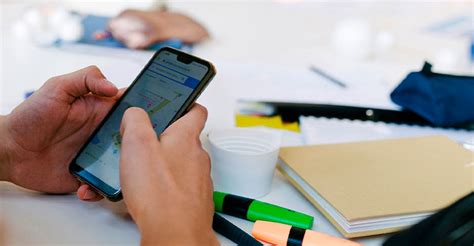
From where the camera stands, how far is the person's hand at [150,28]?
999mm

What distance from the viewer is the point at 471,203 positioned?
0.40 metres

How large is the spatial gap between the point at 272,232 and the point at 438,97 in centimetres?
39

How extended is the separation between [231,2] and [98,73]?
94 centimetres

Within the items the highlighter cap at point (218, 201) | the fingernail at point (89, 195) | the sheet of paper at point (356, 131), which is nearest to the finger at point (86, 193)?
the fingernail at point (89, 195)

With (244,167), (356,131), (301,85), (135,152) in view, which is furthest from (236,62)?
(135,152)

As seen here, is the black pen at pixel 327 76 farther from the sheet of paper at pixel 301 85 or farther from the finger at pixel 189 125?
the finger at pixel 189 125

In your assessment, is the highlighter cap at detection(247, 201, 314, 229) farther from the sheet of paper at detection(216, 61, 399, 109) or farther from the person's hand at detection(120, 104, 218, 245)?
the sheet of paper at detection(216, 61, 399, 109)

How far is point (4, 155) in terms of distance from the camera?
1.71 ft

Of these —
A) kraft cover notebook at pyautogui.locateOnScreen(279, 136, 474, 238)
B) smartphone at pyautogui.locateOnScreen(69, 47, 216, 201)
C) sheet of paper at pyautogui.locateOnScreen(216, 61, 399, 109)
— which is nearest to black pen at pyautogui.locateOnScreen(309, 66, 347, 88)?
sheet of paper at pyautogui.locateOnScreen(216, 61, 399, 109)

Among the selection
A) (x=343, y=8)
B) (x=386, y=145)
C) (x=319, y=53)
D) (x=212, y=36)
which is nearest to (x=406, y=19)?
(x=343, y=8)

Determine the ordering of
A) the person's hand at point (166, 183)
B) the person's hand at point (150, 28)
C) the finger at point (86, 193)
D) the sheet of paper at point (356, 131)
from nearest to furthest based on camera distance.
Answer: the person's hand at point (166, 183) < the finger at point (86, 193) < the sheet of paper at point (356, 131) < the person's hand at point (150, 28)

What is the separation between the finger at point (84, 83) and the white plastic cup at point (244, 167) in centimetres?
11

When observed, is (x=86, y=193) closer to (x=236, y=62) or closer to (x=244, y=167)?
(x=244, y=167)

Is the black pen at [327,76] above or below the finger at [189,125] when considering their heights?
below
